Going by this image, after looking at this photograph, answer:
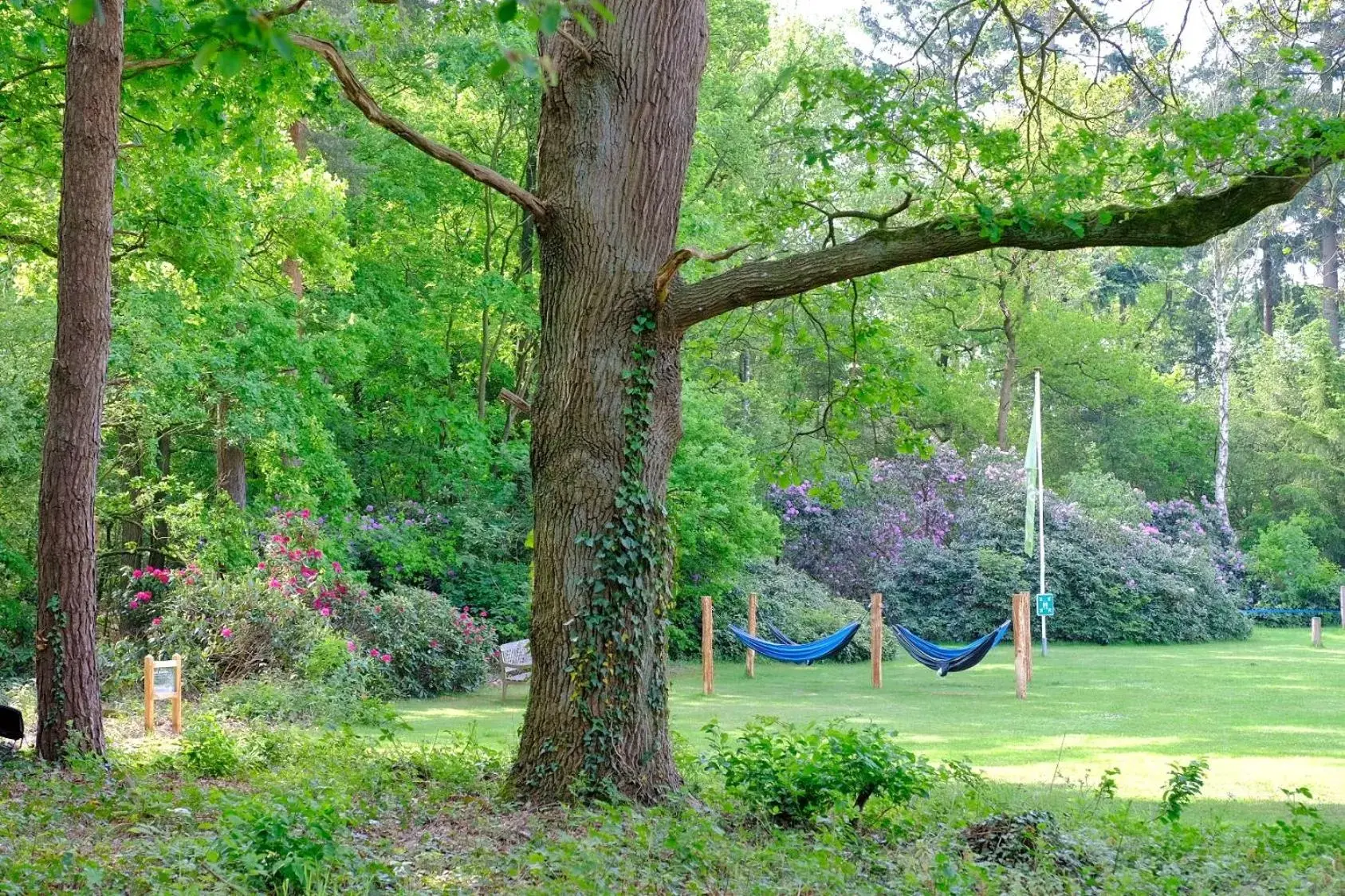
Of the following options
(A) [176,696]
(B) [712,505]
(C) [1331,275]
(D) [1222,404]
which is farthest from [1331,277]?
(A) [176,696]

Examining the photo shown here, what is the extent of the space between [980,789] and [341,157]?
1266 centimetres

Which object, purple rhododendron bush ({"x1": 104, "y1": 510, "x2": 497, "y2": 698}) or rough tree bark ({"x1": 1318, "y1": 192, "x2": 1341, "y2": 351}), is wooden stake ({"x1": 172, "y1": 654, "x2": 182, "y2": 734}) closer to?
purple rhododendron bush ({"x1": 104, "y1": 510, "x2": 497, "y2": 698})

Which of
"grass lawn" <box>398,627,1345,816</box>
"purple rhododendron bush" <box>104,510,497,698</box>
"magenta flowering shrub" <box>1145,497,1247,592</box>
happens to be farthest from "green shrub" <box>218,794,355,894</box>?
"magenta flowering shrub" <box>1145,497,1247,592</box>

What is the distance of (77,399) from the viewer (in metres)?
6.67

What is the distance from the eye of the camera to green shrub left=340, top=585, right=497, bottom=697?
12469 millimetres

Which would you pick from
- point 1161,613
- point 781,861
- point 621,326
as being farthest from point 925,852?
point 1161,613

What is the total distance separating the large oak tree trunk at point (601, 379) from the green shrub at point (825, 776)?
1.47 feet

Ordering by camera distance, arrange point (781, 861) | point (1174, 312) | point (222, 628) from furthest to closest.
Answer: point (1174, 312)
point (222, 628)
point (781, 861)

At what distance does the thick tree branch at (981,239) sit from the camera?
193 inches

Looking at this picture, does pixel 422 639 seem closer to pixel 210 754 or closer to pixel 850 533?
pixel 210 754

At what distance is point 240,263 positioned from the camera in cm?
1264

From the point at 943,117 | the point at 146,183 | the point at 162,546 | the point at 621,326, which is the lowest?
the point at 162,546

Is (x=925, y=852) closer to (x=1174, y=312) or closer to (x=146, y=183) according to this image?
(x=146, y=183)

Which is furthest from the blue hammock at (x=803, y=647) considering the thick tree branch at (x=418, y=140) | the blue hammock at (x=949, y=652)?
the thick tree branch at (x=418, y=140)
